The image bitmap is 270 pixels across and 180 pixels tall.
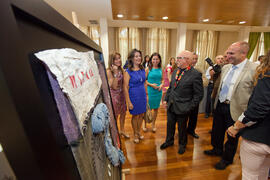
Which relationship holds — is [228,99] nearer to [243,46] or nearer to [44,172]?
[243,46]

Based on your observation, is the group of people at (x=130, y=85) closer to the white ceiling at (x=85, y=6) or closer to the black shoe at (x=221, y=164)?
the black shoe at (x=221, y=164)

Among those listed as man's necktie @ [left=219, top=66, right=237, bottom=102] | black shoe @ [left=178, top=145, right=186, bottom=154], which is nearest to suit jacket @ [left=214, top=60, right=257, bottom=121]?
man's necktie @ [left=219, top=66, right=237, bottom=102]

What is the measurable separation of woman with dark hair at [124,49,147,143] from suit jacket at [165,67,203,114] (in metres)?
0.52

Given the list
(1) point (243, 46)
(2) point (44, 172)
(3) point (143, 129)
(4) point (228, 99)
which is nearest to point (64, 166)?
(2) point (44, 172)

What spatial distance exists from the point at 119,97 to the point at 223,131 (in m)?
1.64

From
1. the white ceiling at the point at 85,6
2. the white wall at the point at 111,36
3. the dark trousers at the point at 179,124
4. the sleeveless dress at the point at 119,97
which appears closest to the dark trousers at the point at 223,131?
the dark trousers at the point at 179,124

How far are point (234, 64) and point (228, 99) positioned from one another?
17.7 inches

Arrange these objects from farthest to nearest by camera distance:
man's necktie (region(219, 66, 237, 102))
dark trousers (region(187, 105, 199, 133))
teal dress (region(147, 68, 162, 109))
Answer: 1. teal dress (region(147, 68, 162, 109))
2. dark trousers (region(187, 105, 199, 133))
3. man's necktie (region(219, 66, 237, 102))

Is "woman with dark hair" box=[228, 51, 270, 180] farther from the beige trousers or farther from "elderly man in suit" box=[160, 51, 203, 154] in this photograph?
"elderly man in suit" box=[160, 51, 203, 154]

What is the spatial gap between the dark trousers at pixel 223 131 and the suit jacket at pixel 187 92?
0.33 m

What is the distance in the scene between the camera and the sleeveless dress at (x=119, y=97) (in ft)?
6.28

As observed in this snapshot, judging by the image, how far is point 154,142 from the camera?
2.21 meters

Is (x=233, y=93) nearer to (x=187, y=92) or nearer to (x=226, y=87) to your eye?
(x=226, y=87)

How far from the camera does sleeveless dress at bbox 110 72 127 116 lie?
1.92 meters
